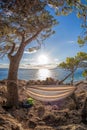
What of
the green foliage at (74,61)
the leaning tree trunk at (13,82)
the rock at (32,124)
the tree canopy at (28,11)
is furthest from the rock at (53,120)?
the green foliage at (74,61)

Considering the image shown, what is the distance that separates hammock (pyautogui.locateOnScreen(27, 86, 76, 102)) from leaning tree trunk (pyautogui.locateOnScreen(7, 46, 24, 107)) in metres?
0.64

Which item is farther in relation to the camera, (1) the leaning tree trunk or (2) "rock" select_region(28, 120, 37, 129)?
(1) the leaning tree trunk

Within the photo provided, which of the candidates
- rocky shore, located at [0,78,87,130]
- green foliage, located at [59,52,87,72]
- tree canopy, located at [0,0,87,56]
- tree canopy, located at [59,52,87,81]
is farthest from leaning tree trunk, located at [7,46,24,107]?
green foliage, located at [59,52,87,72]

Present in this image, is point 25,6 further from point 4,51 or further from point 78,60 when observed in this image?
point 78,60

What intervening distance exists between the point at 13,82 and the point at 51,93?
3.90 feet

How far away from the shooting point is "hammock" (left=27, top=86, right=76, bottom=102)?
686 cm

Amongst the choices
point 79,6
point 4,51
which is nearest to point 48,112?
point 4,51

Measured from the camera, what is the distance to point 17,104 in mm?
7207

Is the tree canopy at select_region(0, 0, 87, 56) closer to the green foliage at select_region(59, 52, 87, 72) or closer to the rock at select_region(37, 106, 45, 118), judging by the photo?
the rock at select_region(37, 106, 45, 118)

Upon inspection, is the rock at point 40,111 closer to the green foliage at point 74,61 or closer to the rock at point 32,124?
the rock at point 32,124

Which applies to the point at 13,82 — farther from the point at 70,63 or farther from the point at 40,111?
the point at 70,63

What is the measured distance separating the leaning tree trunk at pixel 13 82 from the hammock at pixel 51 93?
25.0 inches

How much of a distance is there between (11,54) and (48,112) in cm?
215

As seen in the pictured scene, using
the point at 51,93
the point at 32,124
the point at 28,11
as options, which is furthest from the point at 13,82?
the point at 28,11
